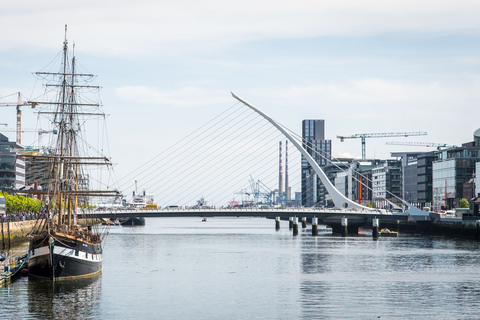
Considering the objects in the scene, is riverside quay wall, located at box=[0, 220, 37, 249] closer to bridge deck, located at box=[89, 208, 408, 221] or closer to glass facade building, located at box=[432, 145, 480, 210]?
bridge deck, located at box=[89, 208, 408, 221]

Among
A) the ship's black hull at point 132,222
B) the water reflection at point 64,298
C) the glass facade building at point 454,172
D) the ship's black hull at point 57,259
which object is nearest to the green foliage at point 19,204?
the ship's black hull at point 57,259

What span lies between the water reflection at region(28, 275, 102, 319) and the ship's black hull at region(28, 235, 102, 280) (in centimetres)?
60

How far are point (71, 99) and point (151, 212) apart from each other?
165ft

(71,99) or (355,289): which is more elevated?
(71,99)

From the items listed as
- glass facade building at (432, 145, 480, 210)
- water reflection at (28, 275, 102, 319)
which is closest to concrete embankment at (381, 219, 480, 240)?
glass facade building at (432, 145, 480, 210)

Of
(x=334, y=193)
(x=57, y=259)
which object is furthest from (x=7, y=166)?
(x=57, y=259)

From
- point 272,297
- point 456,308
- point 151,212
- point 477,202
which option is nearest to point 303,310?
point 272,297

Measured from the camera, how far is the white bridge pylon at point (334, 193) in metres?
119

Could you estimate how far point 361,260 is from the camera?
70250 mm

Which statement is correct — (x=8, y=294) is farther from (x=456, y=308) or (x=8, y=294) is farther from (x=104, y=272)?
(x=456, y=308)

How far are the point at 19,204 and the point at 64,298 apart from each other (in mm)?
62216

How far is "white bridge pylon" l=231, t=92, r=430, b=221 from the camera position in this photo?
119000mm

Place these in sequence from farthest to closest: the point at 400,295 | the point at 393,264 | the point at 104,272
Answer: the point at 393,264 < the point at 104,272 < the point at 400,295

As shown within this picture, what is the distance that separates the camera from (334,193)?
129 m
